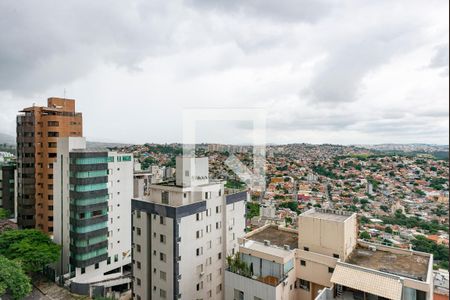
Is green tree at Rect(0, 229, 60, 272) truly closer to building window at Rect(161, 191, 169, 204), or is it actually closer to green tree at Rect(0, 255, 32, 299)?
green tree at Rect(0, 255, 32, 299)

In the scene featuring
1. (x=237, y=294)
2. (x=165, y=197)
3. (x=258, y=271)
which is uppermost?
(x=165, y=197)

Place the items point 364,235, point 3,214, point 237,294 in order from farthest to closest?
point 3,214, point 364,235, point 237,294

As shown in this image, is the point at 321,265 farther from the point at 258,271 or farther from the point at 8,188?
the point at 8,188

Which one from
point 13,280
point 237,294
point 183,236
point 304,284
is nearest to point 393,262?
point 304,284

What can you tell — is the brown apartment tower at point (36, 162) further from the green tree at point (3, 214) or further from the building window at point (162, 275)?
the building window at point (162, 275)

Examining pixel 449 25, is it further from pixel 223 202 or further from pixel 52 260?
pixel 52 260

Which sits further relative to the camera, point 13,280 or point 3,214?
point 3,214

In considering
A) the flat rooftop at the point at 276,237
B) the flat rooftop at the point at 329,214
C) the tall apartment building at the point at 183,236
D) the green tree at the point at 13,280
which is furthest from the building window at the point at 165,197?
the green tree at the point at 13,280
